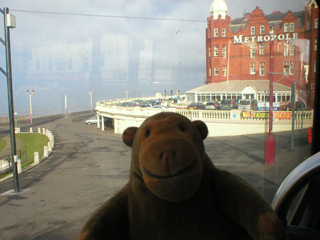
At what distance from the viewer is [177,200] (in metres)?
1.27

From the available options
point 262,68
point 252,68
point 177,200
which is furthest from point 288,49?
point 177,200

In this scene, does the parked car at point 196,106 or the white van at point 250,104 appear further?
the parked car at point 196,106

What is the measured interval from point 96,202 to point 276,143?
4.43 metres

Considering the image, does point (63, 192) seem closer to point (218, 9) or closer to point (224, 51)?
point (224, 51)

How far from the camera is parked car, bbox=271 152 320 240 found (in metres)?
1.54

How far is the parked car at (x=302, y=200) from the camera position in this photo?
1540mm

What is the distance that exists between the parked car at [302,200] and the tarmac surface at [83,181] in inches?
107

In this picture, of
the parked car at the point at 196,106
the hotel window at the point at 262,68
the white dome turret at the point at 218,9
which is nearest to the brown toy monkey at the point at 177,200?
the hotel window at the point at 262,68

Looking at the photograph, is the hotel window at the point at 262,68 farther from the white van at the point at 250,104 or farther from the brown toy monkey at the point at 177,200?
the brown toy monkey at the point at 177,200

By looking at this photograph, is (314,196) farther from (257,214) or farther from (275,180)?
(275,180)

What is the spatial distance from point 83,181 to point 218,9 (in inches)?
197

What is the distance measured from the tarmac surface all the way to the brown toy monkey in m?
3.36

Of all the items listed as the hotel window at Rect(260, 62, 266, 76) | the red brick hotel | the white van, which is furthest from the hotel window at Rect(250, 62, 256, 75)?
the white van

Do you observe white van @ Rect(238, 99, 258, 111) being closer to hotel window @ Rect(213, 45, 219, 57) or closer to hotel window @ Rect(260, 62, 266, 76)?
hotel window @ Rect(260, 62, 266, 76)
